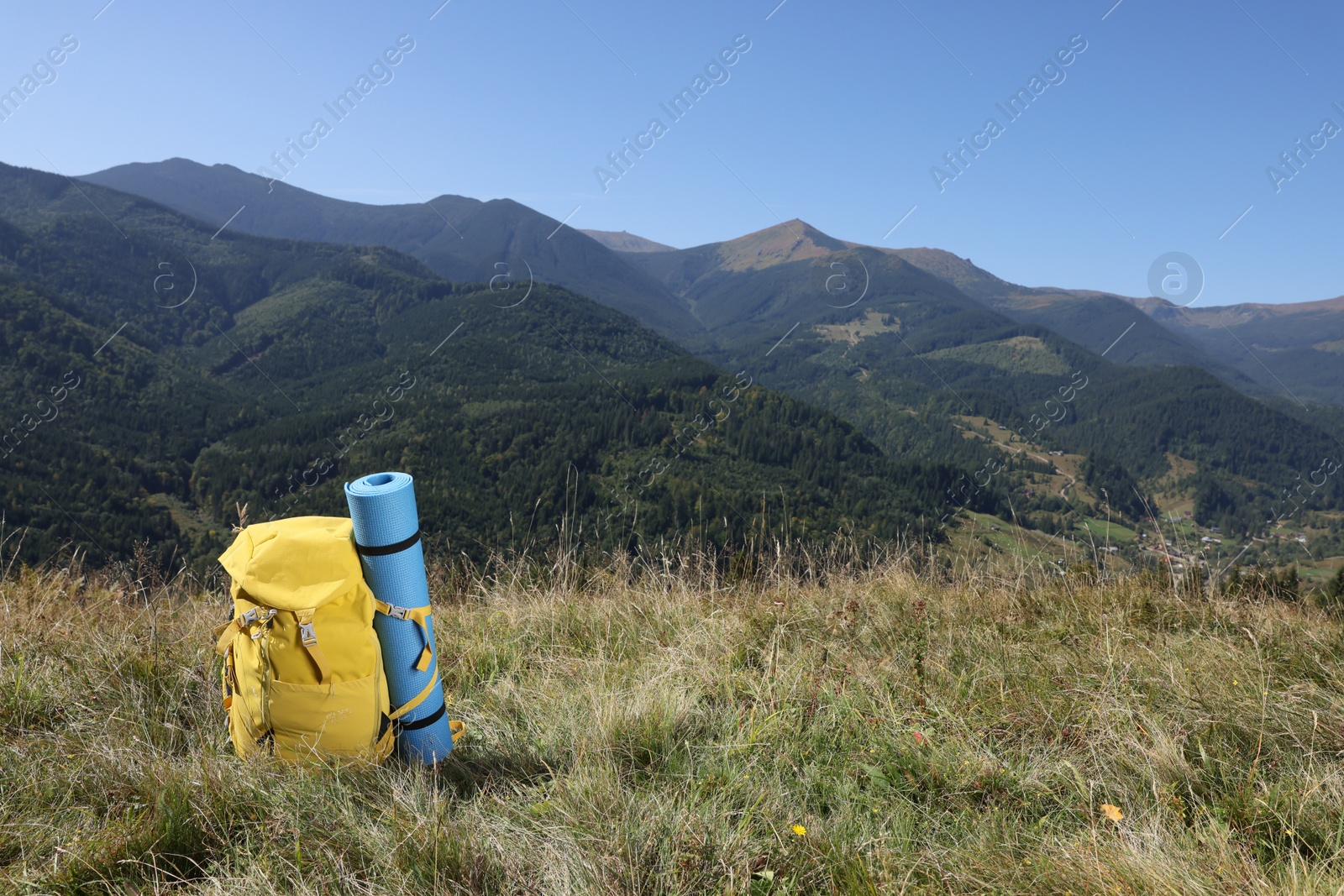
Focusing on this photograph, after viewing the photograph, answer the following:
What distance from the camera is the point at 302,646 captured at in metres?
2.48

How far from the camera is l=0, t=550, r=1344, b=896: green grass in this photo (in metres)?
2.07

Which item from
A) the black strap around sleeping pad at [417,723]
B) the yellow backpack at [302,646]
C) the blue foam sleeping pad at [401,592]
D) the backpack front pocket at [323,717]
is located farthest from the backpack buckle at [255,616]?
the black strap around sleeping pad at [417,723]

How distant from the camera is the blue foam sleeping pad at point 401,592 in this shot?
262 centimetres

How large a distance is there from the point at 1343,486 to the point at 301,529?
291 meters

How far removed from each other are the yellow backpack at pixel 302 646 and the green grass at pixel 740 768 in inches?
6.2

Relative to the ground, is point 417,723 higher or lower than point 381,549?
lower

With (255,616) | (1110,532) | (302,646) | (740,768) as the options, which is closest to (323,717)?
(302,646)

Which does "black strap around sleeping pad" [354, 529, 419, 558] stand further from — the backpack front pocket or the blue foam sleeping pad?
the backpack front pocket

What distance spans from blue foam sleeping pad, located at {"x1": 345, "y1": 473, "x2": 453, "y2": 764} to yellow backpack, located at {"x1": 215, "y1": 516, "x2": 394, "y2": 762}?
0.08 meters

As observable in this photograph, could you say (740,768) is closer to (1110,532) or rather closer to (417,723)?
(417,723)

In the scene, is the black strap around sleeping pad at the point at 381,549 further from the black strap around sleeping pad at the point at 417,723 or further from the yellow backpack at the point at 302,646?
the black strap around sleeping pad at the point at 417,723

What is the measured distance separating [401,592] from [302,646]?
1.33 ft

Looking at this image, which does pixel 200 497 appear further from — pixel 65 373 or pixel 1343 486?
pixel 1343 486

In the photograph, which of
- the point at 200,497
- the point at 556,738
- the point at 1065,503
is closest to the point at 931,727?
the point at 556,738
